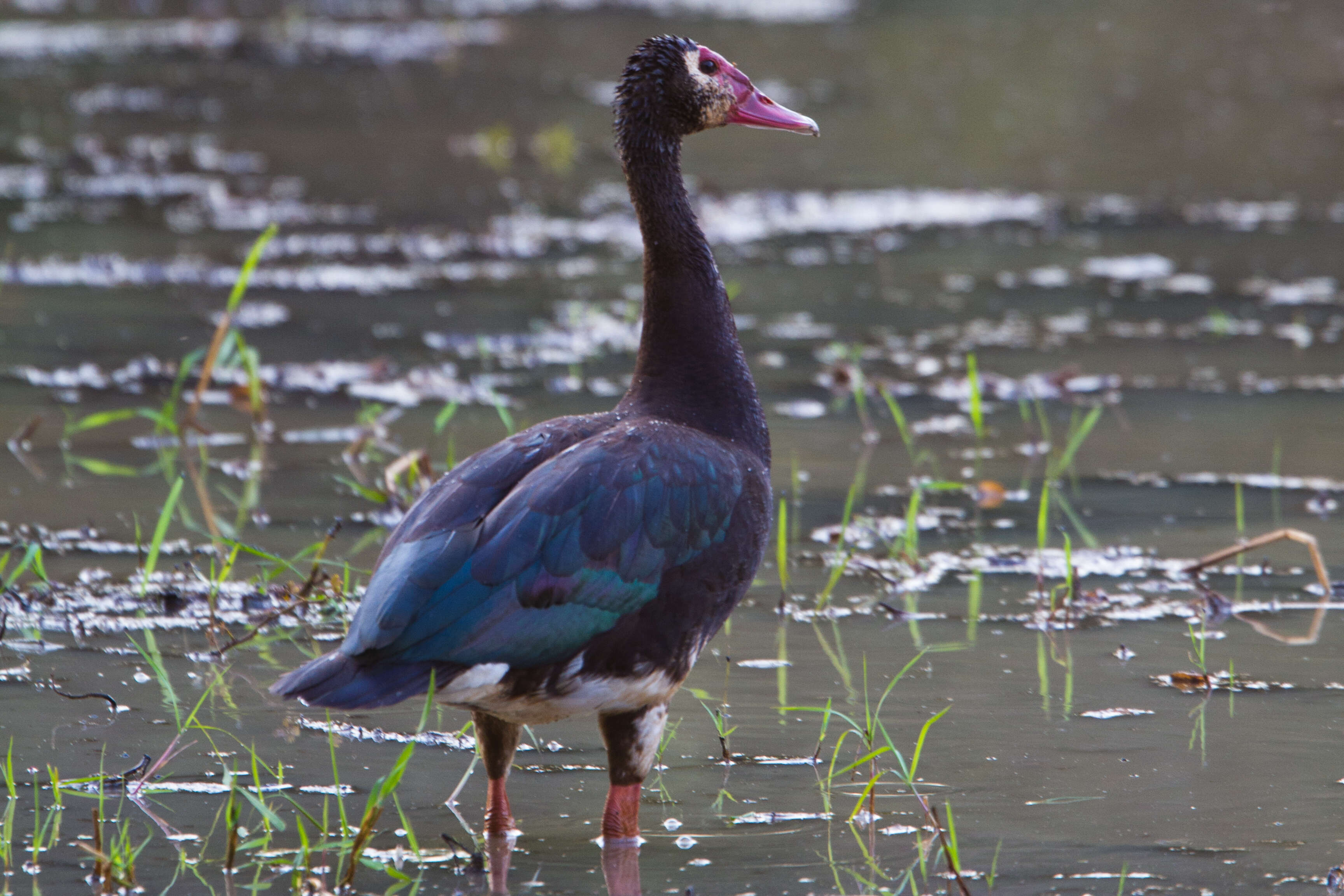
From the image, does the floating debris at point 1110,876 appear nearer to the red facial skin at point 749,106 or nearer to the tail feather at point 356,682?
the tail feather at point 356,682

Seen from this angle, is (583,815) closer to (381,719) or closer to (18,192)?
(381,719)

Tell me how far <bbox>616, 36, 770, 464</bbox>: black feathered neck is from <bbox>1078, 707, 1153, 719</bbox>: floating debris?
113 centimetres

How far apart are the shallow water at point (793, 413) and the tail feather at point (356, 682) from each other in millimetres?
448

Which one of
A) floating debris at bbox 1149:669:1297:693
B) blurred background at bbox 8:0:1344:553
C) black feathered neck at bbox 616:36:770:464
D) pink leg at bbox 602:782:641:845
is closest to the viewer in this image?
pink leg at bbox 602:782:641:845

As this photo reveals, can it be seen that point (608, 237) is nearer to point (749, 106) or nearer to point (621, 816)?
point (749, 106)

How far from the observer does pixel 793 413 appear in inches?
324

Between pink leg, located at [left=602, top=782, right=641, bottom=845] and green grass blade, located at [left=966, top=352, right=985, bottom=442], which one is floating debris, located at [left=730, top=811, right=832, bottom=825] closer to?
pink leg, located at [left=602, top=782, right=641, bottom=845]

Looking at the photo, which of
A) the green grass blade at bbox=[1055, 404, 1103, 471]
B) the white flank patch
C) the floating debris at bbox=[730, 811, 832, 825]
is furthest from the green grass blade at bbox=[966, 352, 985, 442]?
the white flank patch

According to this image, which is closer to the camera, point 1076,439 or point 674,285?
point 674,285

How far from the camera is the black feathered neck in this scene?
187 inches

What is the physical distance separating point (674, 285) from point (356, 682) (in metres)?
1.68

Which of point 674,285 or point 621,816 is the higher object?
point 674,285

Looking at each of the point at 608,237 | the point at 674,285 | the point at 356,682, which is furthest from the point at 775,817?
the point at 608,237

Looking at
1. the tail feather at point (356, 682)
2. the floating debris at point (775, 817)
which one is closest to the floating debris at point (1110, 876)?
the floating debris at point (775, 817)
